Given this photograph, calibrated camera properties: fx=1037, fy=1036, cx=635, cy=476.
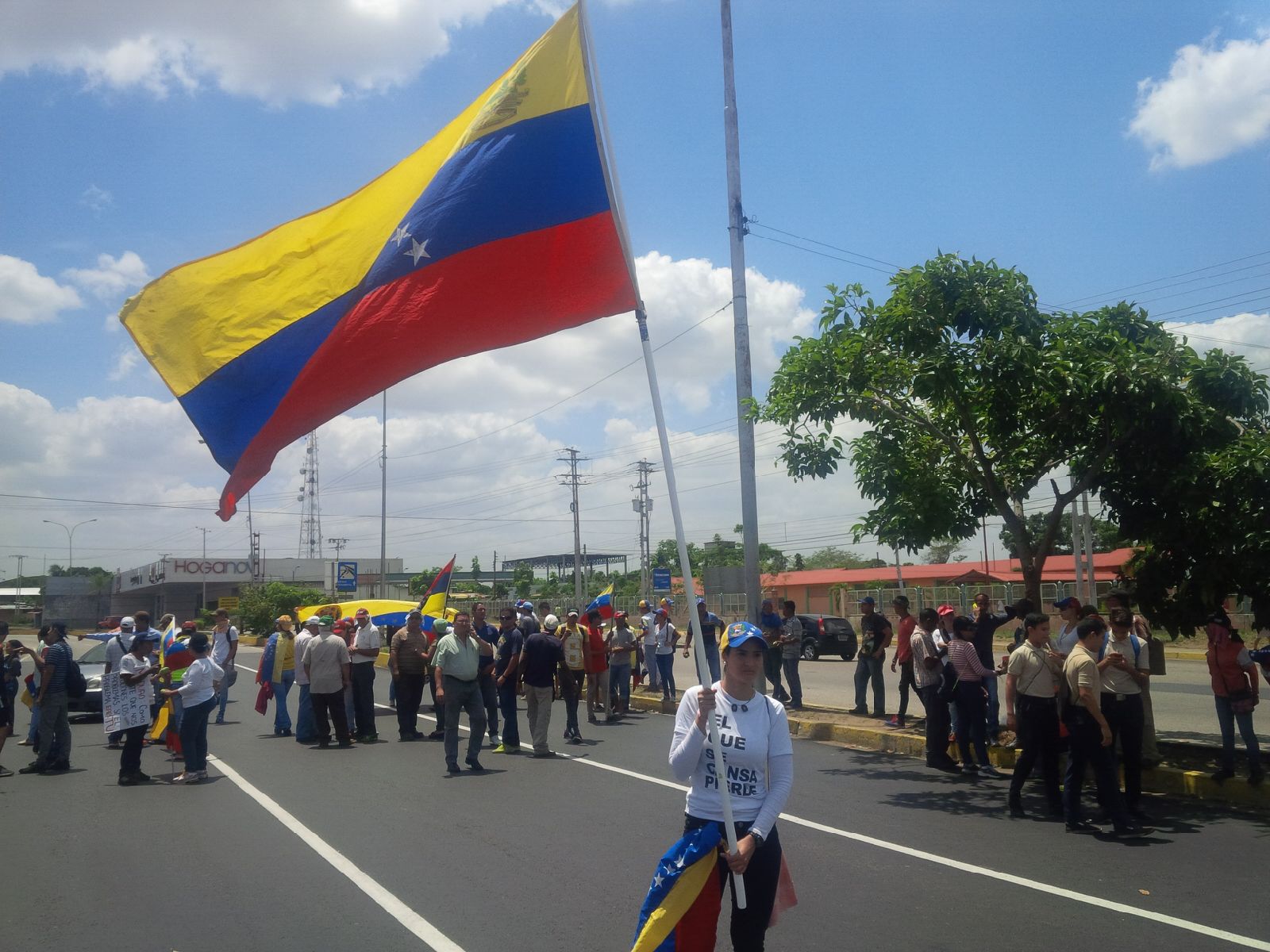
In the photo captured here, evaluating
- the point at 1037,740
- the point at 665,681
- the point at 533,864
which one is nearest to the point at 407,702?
the point at 665,681

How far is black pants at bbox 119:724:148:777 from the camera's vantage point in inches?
427

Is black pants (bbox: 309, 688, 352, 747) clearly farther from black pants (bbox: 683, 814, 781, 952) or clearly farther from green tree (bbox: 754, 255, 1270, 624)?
black pants (bbox: 683, 814, 781, 952)

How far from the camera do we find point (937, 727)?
10797mm

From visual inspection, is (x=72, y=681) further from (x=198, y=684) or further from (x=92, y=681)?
(x=92, y=681)

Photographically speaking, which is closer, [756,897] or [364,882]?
[756,897]

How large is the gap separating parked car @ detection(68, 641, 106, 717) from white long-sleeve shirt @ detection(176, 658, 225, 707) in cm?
608

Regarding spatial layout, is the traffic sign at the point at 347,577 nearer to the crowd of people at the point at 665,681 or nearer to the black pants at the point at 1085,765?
the crowd of people at the point at 665,681

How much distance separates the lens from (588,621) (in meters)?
16.2

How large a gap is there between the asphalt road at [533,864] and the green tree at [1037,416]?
2.57m

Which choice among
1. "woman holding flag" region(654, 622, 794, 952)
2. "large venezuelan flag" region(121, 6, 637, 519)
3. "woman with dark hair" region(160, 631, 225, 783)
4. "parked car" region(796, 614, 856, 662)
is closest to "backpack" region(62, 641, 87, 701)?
"woman with dark hair" region(160, 631, 225, 783)

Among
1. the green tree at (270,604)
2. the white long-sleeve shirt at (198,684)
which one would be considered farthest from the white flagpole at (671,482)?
the green tree at (270,604)

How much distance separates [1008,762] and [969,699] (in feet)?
3.34

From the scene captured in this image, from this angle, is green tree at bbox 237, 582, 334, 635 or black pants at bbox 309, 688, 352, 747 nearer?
black pants at bbox 309, 688, 352, 747

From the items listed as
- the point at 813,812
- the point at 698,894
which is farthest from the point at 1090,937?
the point at 813,812
